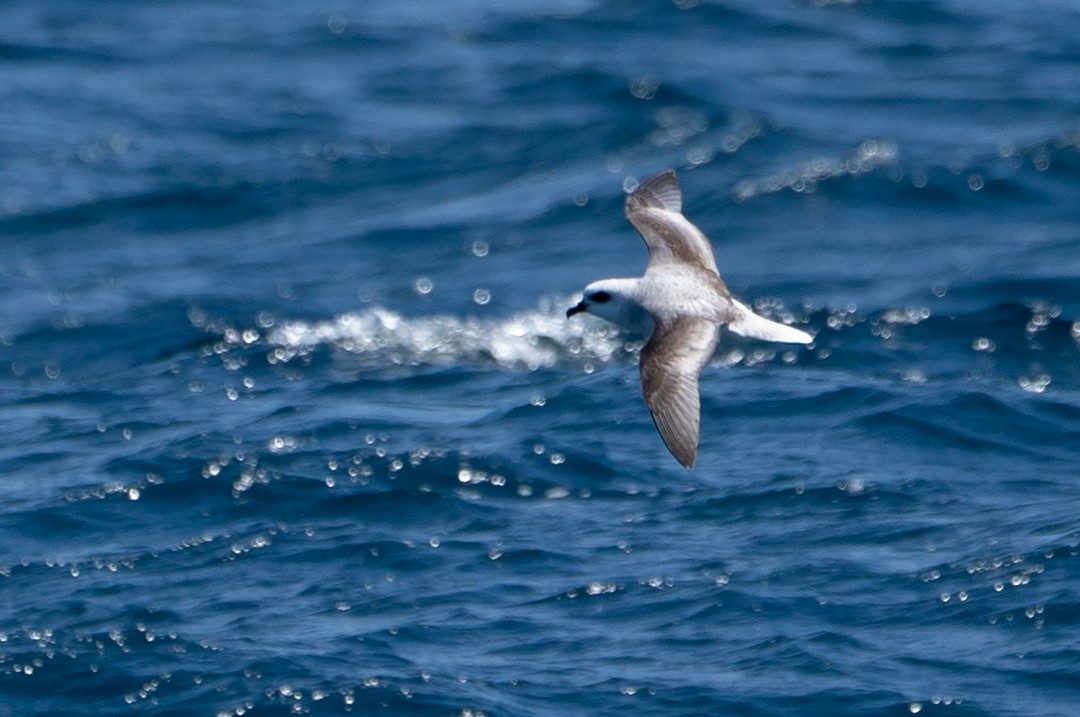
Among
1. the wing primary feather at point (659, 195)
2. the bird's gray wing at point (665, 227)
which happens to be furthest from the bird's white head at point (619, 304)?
the wing primary feather at point (659, 195)

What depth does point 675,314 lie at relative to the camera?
10.7 metres

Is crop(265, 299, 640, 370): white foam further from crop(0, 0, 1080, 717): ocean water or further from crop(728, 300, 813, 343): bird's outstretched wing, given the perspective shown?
crop(728, 300, 813, 343): bird's outstretched wing

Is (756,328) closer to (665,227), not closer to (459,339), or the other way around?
(665,227)

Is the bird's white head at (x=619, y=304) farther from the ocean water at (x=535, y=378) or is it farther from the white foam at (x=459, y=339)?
the white foam at (x=459, y=339)

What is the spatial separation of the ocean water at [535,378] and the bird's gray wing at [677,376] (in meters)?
2.28

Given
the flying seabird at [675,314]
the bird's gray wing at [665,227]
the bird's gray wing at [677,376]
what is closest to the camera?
the bird's gray wing at [677,376]

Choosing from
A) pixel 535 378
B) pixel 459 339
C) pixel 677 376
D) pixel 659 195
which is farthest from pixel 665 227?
pixel 459 339

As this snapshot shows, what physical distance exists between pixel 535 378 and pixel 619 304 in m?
5.33

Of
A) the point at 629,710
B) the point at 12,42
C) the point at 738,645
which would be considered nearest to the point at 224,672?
the point at 629,710

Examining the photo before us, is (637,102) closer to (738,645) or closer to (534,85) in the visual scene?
(534,85)

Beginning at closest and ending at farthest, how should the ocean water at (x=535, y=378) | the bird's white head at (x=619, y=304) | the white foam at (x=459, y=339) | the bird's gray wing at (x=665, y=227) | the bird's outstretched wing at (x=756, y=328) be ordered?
the bird's outstretched wing at (x=756, y=328)
the bird's white head at (x=619, y=304)
the ocean water at (x=535, y=378)
the bird's gray wing at (x=665, y=227)
the white foam at (x=459, y=339)

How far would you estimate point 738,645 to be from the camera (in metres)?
11.8

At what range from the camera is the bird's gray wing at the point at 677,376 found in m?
9.55

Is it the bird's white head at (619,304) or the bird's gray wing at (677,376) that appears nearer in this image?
the bird's gray wing at (677,376)
